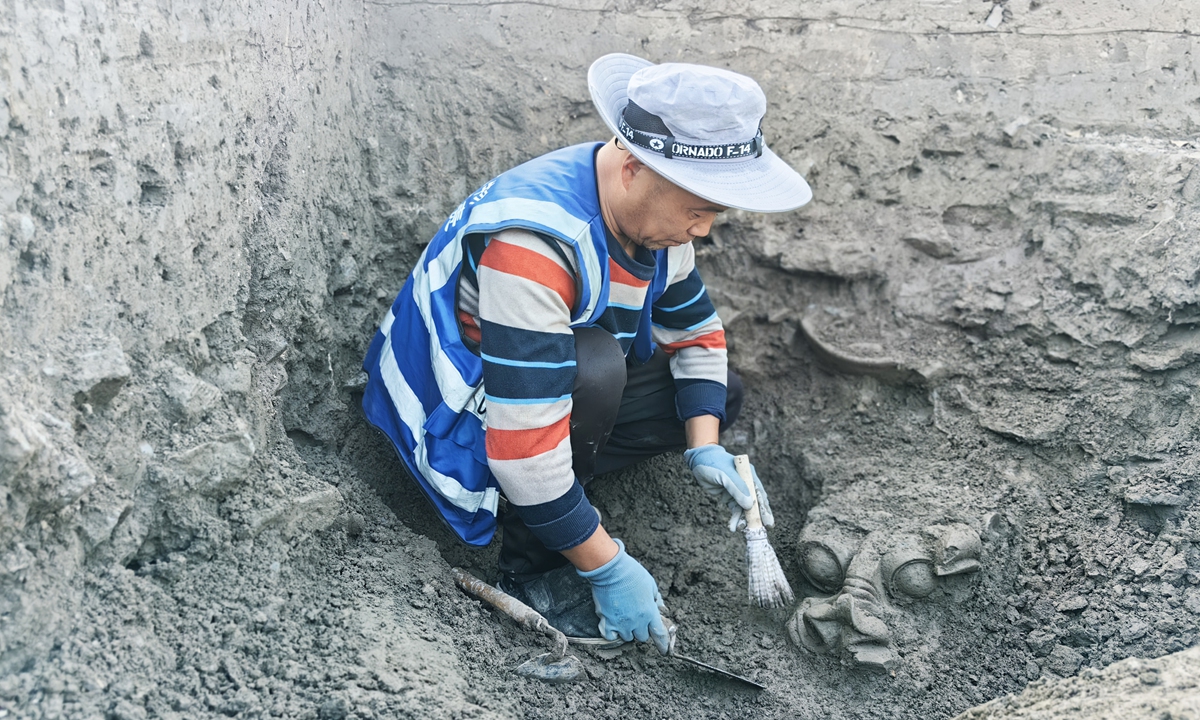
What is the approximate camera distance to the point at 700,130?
1681mm

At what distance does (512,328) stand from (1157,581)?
55.4 inches

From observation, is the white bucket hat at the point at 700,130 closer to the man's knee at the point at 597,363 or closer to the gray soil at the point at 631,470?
the man's knee at the point at 597,363

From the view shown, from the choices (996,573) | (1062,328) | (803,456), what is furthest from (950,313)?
(996,573)

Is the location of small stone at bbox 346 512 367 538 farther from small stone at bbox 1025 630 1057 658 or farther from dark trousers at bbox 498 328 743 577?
small stone at bbox 1025 630 1057 658

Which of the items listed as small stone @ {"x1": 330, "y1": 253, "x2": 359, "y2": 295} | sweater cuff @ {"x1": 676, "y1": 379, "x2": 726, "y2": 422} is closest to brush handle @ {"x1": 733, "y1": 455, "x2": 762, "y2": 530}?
sweater cuff @ {"x1": 676, "y1": 379, "x2": 726, "y2": 422}

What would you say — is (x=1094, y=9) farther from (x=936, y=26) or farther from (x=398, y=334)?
(x=398, y=334)

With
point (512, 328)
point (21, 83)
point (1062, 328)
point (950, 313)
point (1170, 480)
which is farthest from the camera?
point (950, 313)

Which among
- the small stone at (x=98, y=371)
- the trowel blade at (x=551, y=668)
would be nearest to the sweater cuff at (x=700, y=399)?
the trowel blade at (x=551, y=668)

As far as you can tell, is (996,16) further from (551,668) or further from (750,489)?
(551,668)

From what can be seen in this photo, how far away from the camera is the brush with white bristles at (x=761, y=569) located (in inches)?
81.4

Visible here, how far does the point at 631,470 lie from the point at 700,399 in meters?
0.42

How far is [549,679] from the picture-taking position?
1.80 metres

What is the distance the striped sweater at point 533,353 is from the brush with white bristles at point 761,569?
442 millimetres

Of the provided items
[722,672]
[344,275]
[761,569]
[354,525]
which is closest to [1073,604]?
[761,569]
